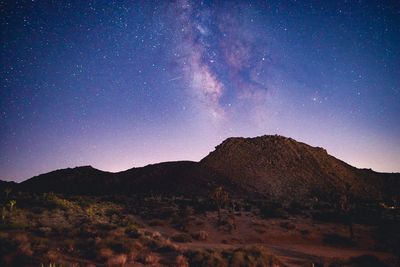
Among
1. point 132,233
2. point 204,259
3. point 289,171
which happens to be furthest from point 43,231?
point 289,171

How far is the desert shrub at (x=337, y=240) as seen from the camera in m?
19.3

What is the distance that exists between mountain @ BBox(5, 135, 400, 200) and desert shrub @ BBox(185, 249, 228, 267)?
128ft

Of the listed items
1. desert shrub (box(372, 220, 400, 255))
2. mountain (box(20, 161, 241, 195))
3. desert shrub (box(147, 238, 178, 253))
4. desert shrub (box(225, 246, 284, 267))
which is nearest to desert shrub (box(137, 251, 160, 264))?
desert shrub (box(147, 238, 178, 253))

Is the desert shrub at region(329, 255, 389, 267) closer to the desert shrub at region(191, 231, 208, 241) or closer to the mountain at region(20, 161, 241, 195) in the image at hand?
the desert shrub at region(191, 231, 208, 241)

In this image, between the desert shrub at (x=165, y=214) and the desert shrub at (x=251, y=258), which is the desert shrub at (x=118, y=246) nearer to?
the desert shrub at (x=251, y=258)

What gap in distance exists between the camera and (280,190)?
55.9 m

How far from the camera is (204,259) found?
11117 millimetres

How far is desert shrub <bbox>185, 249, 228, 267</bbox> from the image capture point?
10.6 metres

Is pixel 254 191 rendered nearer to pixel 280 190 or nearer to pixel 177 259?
pixel 280 190

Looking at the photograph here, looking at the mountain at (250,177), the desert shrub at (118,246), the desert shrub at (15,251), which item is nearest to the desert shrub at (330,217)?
the desert shrub at (118,246)

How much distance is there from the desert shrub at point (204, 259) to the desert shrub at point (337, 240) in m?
11.6

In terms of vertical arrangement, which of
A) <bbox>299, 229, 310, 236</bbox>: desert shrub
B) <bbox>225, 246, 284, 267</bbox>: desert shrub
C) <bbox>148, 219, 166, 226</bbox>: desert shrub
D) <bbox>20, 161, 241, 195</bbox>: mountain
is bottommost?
<bbox>299, 229, 310, 236</bbox>: desert shrub

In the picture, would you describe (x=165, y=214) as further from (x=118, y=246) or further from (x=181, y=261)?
(x=181, y=261)

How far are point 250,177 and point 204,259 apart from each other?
163 ft
